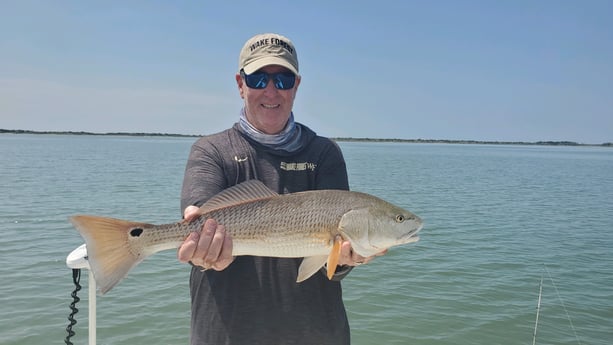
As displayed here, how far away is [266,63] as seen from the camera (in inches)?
132

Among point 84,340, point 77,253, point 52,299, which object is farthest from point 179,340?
point 77,253

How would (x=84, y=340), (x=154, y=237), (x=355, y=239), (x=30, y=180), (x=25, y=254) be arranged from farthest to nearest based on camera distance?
(x=30, y=180)
(x=25, y=254)
(x=84, y=340)
(x=355, y=239)
(x=154, y=237)

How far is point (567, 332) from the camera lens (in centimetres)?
919

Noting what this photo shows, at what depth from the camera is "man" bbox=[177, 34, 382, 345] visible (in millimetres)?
3225

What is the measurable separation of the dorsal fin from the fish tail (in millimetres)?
454

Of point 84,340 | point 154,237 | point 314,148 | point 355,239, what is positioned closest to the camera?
point 154,237

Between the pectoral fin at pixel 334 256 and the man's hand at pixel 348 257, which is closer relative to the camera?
the pectoral fin at pixel 334 256

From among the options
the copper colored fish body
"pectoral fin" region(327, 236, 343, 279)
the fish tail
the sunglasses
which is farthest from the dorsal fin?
the sunglasses

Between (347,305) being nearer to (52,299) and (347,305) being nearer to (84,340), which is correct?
(84,340)

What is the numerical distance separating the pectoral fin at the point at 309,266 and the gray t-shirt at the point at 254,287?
0.22 m

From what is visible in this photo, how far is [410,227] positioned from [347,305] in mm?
6853

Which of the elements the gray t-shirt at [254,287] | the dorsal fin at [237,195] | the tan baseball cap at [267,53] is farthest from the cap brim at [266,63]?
the dorsal fin at [237,195]

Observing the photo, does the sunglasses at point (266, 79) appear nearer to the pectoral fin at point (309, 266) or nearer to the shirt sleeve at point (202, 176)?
the shirt sleeve at point (202, 176)

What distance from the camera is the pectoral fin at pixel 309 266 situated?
123 inches
